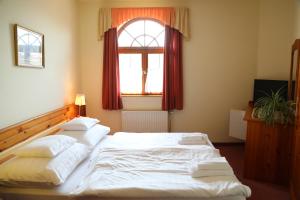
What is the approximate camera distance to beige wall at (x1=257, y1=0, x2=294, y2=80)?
12.2ft

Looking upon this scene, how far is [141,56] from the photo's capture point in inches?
173

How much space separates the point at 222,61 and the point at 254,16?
36.0 inches

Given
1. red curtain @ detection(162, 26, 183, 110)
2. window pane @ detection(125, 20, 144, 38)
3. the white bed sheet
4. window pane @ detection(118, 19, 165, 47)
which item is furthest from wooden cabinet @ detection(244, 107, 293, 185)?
window pane @ detection(125, 20, 144, 38)

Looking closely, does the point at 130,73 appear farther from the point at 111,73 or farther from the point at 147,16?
the point at 147,16

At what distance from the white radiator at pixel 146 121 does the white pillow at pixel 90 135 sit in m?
1.26

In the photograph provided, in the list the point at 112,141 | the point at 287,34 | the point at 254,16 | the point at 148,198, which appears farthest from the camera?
the point at 254,16

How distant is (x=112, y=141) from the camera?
298 centimetres

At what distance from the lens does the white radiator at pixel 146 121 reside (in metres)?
4.34

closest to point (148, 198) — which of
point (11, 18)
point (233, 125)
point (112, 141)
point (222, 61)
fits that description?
point (112, 141)

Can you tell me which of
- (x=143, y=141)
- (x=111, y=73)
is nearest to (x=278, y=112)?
(x=143, y=141)

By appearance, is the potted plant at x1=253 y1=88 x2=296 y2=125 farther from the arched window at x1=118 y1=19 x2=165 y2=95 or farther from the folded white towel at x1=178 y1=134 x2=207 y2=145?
the arched window at x1=118 y1=19 x2=165 y2=95

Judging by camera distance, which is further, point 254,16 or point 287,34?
point 254,16

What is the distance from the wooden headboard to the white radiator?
3.69 feet

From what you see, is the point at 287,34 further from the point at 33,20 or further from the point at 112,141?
the point at 33,20
